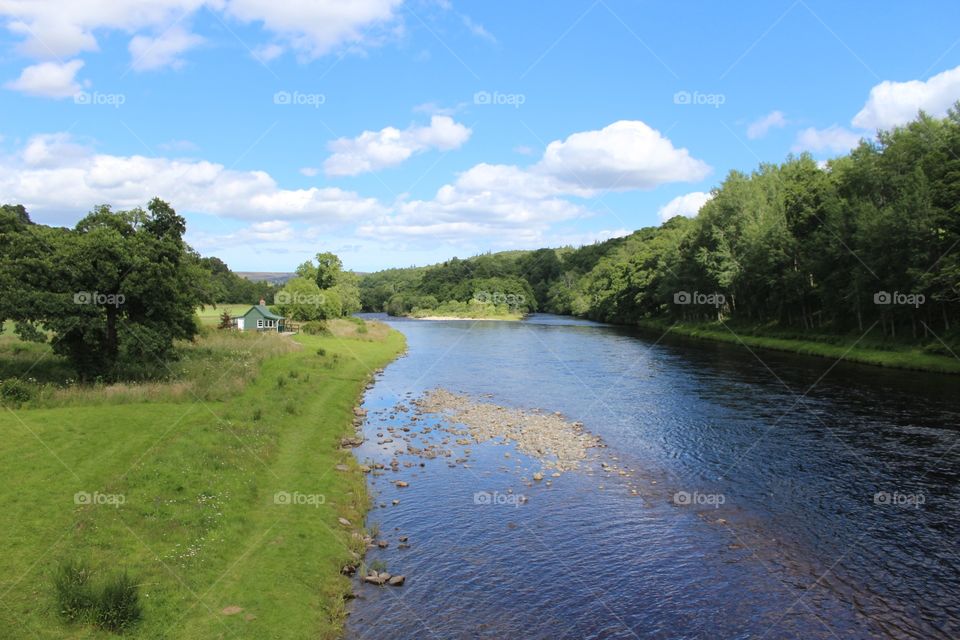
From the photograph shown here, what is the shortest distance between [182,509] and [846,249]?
71481mm

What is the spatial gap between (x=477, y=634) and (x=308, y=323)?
82.2 m

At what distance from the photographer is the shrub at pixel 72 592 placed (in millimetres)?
14000

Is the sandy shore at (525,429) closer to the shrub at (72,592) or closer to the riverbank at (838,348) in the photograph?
the shrub at (72,592)

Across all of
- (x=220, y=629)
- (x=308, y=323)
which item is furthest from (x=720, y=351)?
(x=220, y=629)

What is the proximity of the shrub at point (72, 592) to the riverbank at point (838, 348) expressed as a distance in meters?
64.6

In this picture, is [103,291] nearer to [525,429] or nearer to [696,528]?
[525,429]

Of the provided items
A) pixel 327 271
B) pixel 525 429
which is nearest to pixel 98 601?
pixel 525 429

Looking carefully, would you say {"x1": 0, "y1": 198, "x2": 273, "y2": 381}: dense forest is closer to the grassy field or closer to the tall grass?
the tall grass

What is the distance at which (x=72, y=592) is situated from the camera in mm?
14297

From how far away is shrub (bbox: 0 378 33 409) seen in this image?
88.5ft

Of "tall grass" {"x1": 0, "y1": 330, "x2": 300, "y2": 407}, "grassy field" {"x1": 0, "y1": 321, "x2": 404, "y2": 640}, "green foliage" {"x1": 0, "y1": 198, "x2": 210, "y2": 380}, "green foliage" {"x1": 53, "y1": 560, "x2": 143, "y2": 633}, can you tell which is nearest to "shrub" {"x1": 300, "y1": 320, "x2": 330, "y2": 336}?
"tall grass" {"x1": 0, "y1": 330, "x2": 300, "y2": 407}

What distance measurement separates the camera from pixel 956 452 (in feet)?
100

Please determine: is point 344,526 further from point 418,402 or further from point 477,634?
point 418,402

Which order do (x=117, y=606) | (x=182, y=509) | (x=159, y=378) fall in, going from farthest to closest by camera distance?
(x=159, y=378) < (x=182, y=509) < (x=117, y=606)
